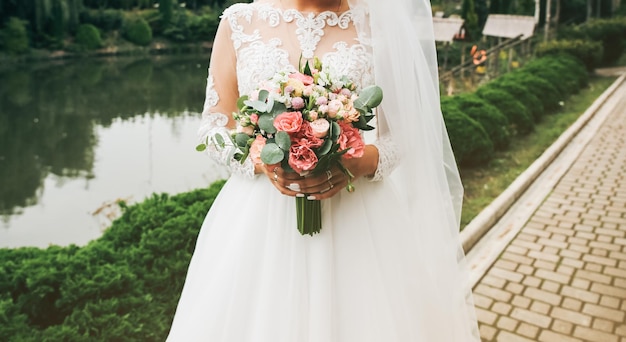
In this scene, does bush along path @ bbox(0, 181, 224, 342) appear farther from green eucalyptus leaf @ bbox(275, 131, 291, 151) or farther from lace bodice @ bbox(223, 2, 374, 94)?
green eucalyptus leaf @ bbox(275, 131, 291, 151)

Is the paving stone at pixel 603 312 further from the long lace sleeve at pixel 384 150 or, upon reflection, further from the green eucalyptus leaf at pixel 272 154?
the green eucalyptus leaf at pixel 272 154

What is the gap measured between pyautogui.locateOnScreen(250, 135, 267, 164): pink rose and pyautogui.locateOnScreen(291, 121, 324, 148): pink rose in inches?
3.8

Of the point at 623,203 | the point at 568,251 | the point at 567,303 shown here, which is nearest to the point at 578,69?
the point at 623,203

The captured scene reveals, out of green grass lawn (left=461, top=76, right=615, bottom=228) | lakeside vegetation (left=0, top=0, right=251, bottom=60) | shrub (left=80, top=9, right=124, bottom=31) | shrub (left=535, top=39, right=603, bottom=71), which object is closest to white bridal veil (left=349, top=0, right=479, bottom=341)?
green grass lawn (left=461, top=76, right=615, bottom=228)

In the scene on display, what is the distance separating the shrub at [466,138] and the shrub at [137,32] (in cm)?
3129

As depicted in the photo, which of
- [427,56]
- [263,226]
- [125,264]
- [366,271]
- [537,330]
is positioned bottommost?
[537,330]

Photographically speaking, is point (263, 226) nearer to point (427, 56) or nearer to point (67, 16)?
point (427, 56)

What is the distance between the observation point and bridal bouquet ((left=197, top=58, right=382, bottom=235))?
141cm

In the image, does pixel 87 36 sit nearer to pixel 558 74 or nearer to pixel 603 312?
pixel 558 74

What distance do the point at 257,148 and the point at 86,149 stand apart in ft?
39.7

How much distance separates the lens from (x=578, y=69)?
13797 millimetres

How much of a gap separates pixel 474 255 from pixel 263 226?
2.98 meters

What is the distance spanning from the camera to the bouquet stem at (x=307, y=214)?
166 centimetres

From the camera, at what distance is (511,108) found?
332 inches
